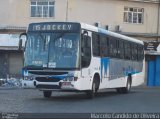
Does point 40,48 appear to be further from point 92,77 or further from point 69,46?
point 92,77

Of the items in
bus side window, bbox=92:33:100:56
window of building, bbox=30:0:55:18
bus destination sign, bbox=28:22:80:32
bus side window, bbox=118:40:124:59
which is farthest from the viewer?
window of building, bbox=30:0:55:18

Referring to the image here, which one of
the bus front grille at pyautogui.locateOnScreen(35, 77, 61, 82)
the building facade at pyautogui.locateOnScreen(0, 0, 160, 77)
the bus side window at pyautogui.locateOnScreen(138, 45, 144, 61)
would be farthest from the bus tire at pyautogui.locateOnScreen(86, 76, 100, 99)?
the building facade at pyautogui.locateOnScreen(0, 0, 160, 77)

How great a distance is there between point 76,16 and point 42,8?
2.82 m

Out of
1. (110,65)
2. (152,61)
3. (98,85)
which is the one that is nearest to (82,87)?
(98,85)

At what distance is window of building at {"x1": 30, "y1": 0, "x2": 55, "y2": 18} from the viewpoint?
41.2 meters

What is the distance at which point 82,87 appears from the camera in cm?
2058

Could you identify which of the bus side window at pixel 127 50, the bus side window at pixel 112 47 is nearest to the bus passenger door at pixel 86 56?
the bus side window at pixel 112 47

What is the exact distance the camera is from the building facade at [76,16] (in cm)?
4072

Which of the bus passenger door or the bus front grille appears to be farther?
the bus passenger door

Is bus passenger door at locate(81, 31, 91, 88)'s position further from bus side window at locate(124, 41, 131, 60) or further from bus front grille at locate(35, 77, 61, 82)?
bus side window at locate(124, 41, 131, 60)

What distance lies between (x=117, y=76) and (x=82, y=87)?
5747 mm

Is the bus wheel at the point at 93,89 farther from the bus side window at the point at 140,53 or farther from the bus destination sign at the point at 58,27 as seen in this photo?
the bus side window at the point at 140,53

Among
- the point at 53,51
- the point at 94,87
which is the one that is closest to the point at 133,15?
the point at 94,87

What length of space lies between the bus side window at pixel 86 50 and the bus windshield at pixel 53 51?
16.6 inches
